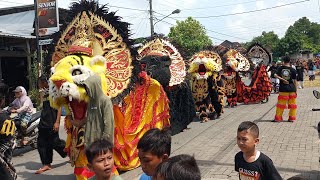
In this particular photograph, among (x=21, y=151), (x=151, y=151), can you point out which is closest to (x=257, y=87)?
(x=21, y=151)

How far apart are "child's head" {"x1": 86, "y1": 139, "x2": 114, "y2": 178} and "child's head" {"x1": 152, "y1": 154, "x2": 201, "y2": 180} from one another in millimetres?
767

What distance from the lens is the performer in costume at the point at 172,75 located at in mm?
Answer: 7703

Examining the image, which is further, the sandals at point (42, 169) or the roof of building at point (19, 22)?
the roof of building at point (19, 22)

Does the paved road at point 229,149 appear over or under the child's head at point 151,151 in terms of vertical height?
under

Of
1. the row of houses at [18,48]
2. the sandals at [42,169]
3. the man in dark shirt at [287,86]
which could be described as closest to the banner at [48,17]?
the row of houses at [18,48]

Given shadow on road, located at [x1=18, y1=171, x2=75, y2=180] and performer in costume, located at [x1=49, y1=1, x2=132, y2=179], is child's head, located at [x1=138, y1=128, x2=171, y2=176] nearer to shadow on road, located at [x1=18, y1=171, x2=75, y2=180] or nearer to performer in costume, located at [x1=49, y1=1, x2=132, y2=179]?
performer in costume, located at [x1=49, y1=1, x2=132, y2=179]

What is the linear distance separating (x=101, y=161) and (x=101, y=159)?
1 cm

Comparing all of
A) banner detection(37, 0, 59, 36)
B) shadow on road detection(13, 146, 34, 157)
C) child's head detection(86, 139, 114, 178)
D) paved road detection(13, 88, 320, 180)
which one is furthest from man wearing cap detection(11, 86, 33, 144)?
child's head detection(86, 139, 114, 178)

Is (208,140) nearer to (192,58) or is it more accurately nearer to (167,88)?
(167,88)

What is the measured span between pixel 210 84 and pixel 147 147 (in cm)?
Result: 780

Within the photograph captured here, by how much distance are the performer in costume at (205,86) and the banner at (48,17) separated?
3.89 meters

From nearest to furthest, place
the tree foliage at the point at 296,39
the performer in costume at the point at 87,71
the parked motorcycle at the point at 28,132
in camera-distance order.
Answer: the performer in costume at the point at 87,71, the parked motorcycle at the point at 28,132, the tree foliage at the point at 296,39

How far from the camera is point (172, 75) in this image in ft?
27.7

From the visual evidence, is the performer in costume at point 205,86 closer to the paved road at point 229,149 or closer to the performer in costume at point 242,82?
the paved road at point 229,149
